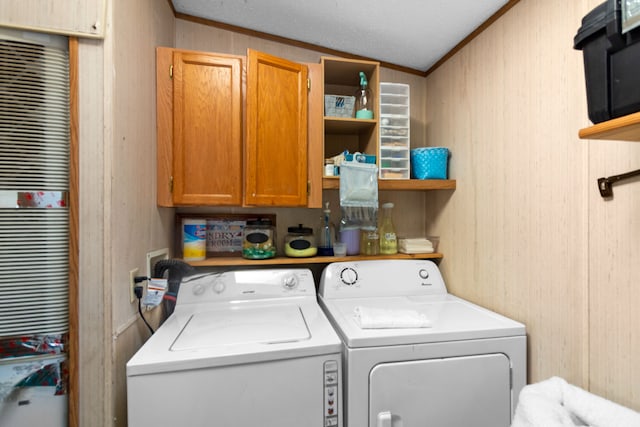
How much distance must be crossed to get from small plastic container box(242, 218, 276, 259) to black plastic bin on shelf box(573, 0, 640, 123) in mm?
1459

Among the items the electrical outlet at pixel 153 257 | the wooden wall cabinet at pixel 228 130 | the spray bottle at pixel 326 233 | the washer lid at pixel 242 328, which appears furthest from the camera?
the spray bottle at pixel 326 233

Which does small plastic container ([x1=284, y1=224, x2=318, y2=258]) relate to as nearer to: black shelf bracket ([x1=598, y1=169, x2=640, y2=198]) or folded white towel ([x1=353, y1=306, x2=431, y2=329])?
folded white towel ([x1=353, y1=306, x2=431, y2=329])

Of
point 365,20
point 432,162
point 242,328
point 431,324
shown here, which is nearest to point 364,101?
point 365,20

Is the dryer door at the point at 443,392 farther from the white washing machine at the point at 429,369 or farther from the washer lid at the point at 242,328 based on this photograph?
the washer lid at the point at 242,328

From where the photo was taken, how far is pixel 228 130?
1486 mm

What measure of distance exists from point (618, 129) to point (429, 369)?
3.17 ft

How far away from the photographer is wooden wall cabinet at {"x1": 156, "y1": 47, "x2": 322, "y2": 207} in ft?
4.66

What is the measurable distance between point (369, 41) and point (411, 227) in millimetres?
1288

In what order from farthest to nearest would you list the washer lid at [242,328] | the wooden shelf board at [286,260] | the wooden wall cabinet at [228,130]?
the wooden shelf board at [286,260] → the wooden wall cabinet at [228,130] → the washer lid at [242,328]

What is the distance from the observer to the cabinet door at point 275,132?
1465 mm

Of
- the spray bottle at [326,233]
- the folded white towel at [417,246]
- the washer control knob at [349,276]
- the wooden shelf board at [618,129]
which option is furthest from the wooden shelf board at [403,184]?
the wooden shelf board at [618,129]

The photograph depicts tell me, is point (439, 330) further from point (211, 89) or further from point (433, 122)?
point (211, 89)

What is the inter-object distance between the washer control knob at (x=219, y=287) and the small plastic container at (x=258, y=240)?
0.21m

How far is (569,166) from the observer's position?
3.53ft
